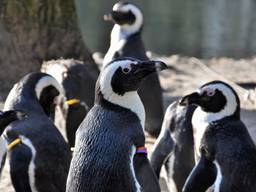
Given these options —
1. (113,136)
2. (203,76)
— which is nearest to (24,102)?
(113,136)

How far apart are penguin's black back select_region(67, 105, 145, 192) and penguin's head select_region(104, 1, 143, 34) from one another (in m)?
3.56

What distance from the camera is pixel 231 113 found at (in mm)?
4930

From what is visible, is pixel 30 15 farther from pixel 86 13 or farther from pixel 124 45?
pixel 86 13

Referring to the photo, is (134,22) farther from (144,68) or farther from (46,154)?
(144,68)

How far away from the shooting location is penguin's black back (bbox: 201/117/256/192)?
15.4 feet

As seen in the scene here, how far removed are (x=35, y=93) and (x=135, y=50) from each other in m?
2.17

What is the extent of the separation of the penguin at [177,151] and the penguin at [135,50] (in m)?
1.81

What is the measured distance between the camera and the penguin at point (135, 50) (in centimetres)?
761

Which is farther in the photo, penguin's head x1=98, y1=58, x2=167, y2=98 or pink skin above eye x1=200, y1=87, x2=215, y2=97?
pink skin above eye x1=200, y1=87, x2=215, y2=97

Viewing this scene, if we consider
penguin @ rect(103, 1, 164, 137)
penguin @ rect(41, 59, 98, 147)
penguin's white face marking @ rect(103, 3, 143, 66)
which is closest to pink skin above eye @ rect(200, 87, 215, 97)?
penguin @ rect(41, 59, 98, 147)

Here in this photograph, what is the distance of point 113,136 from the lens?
4297 mm

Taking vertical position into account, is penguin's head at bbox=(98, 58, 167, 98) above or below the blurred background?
above

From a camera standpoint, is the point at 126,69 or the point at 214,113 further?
the point at 214,113

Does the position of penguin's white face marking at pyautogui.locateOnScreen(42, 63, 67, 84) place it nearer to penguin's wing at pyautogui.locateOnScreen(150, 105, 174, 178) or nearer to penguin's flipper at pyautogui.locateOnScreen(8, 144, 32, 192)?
penguin's wing at pyautogui.locateOnScreen(150, 105, 174, 178)
